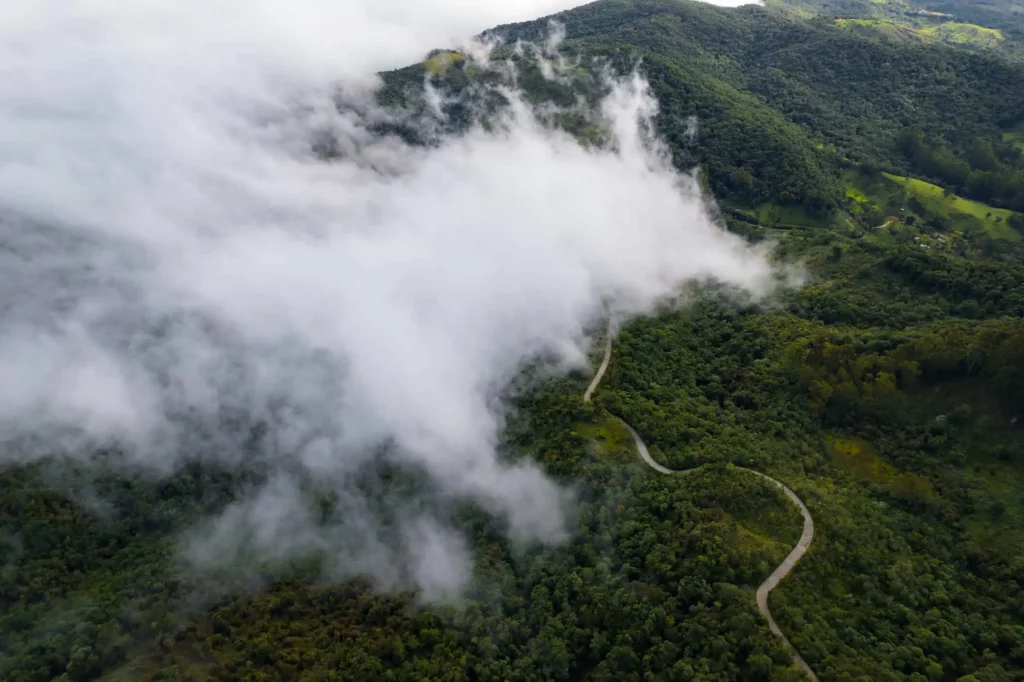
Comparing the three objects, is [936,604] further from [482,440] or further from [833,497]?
[482,440]

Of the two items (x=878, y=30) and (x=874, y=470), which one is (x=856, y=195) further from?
(x=878, y=30)

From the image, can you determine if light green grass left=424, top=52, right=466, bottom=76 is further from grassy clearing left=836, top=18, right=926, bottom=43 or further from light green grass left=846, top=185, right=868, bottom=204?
grassy clearing left=836, top=18, right=926, bottom=43

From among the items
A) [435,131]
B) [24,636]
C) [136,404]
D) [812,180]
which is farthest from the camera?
[435,131]

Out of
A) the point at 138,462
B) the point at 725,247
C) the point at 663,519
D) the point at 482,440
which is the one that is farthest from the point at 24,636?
the point at 725,247

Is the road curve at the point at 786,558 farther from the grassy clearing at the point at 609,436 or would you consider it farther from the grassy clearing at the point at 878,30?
the grassy clearing at the point at 878,30

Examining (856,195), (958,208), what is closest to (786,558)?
(856,195)

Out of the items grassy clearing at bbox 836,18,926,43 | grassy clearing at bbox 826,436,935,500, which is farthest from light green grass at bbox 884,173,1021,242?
grassy clearing at bbox 826,436,935,500
